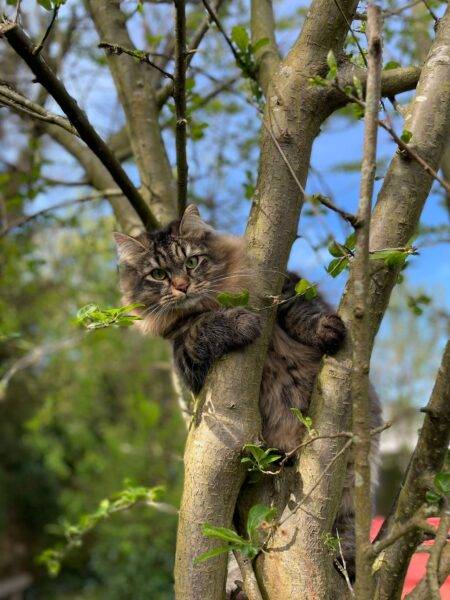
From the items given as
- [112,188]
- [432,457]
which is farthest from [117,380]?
[432,457]

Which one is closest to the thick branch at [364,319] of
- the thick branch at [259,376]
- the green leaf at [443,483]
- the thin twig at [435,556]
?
the thin twig at [435,556]

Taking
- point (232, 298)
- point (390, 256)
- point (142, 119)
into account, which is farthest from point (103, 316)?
point (142, 119)

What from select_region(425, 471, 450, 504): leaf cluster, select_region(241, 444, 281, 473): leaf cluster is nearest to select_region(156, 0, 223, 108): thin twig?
select_region(241, 444, 281, 473): leaf cluster

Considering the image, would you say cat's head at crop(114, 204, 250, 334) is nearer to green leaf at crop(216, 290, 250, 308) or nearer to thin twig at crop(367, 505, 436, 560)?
green leaf at crop(216, 290, 250, 308)

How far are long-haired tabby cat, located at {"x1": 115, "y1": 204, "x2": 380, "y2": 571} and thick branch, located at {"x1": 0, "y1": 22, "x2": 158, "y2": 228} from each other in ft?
1.53

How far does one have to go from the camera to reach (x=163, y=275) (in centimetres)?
270

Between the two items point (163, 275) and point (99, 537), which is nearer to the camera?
point (163, 275)

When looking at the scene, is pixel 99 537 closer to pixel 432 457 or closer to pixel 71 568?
pixel 71 568

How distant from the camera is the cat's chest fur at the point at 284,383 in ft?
7.23

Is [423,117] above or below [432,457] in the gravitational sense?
above

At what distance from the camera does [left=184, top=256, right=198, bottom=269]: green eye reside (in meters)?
2.66

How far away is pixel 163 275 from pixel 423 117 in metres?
1.36

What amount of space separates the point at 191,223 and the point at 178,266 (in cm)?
19

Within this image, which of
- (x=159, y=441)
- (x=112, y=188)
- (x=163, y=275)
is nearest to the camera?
(x=163, y=275)
